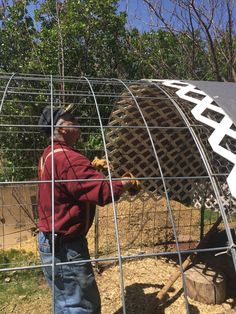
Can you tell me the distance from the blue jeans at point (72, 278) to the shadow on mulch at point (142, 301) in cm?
88

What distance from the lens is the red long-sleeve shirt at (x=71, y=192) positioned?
7.18ft

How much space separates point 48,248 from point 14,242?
264cm

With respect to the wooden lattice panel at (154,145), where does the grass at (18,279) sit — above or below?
below

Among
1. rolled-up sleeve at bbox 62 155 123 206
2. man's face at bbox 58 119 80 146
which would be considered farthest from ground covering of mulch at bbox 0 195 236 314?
man's face at bbox 58 119 80 146

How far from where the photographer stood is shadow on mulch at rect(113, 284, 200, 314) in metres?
3.29

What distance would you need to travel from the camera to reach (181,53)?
7.05 meters

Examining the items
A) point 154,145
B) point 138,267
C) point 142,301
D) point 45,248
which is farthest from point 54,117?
point 138,267

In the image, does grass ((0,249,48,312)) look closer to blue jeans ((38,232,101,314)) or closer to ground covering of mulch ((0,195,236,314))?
ground covering of mulch ((0,195,236,314))

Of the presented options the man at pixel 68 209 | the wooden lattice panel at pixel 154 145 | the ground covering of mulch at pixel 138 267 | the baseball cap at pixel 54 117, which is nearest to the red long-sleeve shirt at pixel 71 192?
the man at pixel 68 209

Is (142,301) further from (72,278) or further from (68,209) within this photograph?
(68,209)

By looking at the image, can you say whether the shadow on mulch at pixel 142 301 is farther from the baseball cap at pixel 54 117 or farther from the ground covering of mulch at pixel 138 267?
the baseball cap at pixel 54 117

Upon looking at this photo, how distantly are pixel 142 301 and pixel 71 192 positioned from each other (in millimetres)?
1613

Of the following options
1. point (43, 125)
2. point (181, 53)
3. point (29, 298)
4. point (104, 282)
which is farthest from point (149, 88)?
point (181, 53)

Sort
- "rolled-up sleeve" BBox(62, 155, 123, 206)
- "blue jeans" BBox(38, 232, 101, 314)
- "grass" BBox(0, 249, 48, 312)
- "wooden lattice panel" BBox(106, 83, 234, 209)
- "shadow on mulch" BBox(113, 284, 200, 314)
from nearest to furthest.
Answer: "rolled-up sleeve" BBox(62, 155, 123, 206) → "blue jeans" BBox(38, 232, 101, 314) → "shadow on mulch" BBox(113, 284, 200, 314) → "grass" BBox(0, 249, 48, 312) → "wooden lattice panel" BBox(106, 83, 234, 209)
